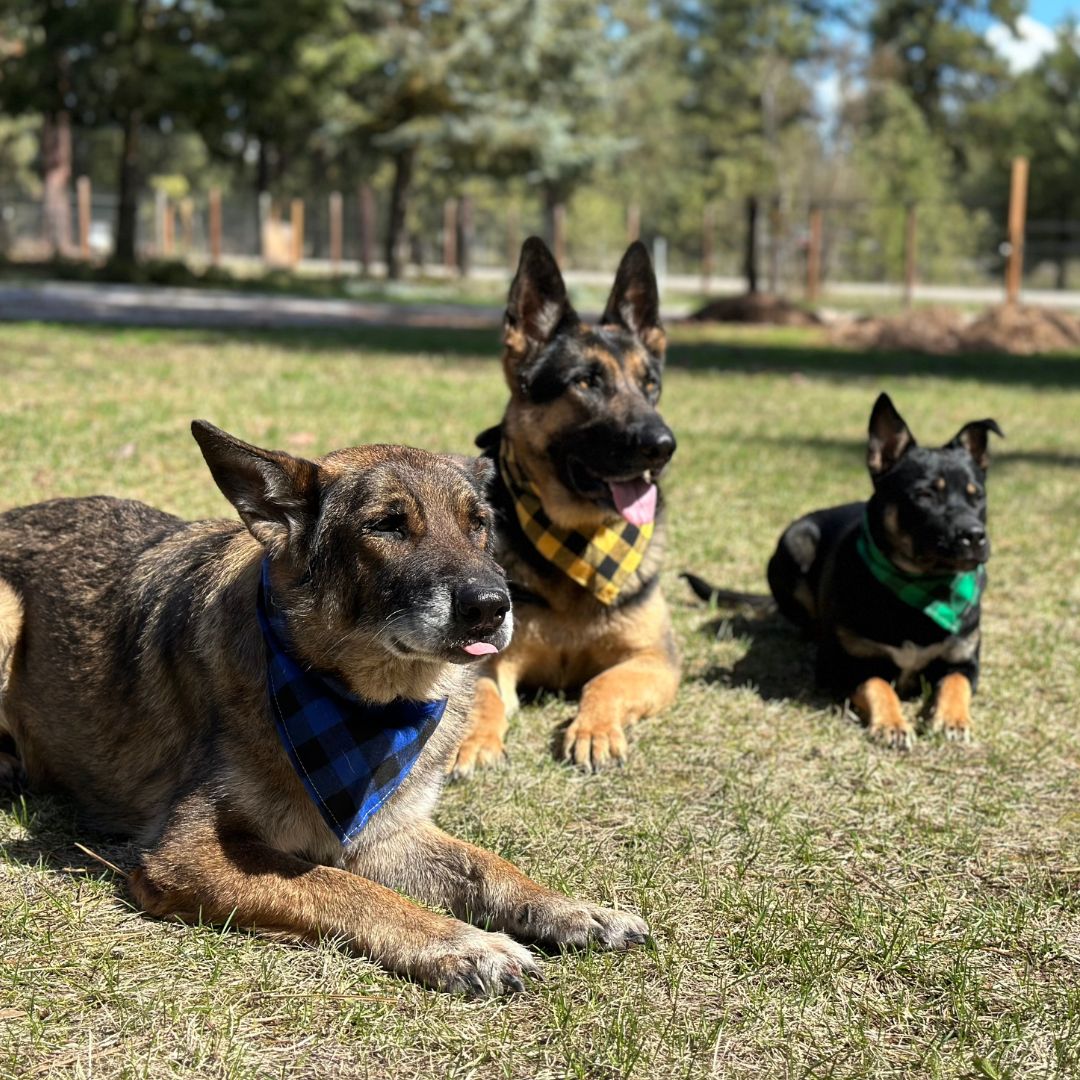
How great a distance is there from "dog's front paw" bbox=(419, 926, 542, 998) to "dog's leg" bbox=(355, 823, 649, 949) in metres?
0.18

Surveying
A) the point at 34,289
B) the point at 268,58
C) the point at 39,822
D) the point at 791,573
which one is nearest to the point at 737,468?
the point at 791,573

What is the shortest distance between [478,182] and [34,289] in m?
40.0

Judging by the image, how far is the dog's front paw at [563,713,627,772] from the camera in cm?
500

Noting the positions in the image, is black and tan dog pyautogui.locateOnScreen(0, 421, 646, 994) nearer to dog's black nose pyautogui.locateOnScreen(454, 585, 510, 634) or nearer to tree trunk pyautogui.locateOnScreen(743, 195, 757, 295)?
dog's black nose pyautogui.locateOnScreen(454, 585, 510, 634)

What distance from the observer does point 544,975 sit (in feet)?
11.3

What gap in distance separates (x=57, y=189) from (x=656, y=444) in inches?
1674

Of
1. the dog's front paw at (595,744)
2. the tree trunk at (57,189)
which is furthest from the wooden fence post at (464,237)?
the dog's front paw at (595,744)

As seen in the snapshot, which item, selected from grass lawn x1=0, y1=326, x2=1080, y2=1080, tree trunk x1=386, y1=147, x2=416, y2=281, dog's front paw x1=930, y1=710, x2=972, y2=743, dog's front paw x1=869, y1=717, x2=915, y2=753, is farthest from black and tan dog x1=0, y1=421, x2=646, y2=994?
tree trunk x1=386, y1=147, x2=416, y2=281

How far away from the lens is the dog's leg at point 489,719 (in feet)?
16.0

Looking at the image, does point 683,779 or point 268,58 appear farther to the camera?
point 268,58

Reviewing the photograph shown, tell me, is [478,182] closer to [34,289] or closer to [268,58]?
[268,58]

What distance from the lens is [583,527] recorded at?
570 centimetres

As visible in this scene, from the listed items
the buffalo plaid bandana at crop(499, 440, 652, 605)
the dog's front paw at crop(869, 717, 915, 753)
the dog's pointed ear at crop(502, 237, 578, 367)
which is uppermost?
the dog's pointed ear at crop(502, 237, 578, 367)

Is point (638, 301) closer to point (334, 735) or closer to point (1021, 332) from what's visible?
point (334, 735)
